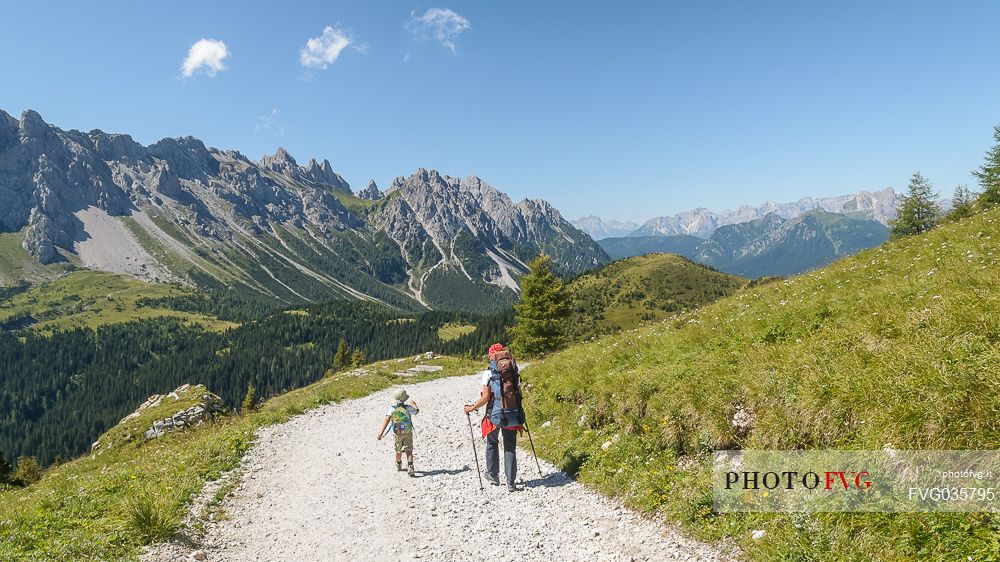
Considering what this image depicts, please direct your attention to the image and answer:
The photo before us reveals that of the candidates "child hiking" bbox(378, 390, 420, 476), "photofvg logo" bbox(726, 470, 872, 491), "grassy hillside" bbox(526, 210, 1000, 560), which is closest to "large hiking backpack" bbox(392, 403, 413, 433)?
"child hiking" bbox(378, 390, 420, 476)

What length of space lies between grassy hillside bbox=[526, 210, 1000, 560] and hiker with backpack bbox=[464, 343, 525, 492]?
1.88 m

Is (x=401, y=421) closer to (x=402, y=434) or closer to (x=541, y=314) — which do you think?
(x=402, y=434)

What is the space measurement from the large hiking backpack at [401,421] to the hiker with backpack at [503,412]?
9.74 ft

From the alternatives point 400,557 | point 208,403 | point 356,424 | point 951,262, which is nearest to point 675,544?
point 400,557

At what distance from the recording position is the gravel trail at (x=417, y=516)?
832cm

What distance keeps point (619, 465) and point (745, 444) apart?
2949mm

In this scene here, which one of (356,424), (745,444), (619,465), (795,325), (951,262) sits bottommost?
(356,424)

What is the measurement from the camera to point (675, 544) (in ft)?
24.5

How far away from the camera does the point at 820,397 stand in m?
7.98

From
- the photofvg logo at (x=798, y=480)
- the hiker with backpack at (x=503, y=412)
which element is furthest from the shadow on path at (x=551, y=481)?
the photofvg logo at (x=798, y=480)

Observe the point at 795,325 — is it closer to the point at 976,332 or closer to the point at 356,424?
the point at 976,332

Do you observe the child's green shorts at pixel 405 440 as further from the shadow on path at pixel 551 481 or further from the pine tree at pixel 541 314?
the pine tree at pixel 541 314

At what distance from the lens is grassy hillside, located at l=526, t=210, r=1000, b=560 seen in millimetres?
5980

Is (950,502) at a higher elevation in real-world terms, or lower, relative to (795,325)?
lower
